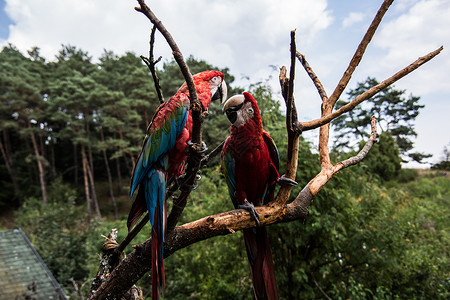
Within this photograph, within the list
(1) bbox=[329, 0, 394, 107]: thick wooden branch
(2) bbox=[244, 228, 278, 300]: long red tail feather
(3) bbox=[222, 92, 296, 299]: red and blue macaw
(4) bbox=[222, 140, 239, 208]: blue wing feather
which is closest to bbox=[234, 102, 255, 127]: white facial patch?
(3) bbox=[222, 92, 296, 299]: red and blue macaw

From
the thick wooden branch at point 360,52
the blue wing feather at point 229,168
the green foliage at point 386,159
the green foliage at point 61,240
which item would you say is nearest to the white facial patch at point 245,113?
the blue wing feather at point 229,168

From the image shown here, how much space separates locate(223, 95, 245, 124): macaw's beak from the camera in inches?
59.7

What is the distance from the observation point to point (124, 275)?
4.32 feet

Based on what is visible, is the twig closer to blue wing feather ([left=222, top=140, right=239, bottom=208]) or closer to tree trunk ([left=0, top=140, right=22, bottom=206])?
blue wing feather ([left=222, top=140, right=239, bottom=208])

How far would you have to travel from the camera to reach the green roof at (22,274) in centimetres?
488

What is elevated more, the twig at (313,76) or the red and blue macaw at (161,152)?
the twig at (313,76)

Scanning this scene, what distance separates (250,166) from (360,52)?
871 mm

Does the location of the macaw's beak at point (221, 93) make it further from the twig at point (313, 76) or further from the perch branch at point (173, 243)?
the perch branch at point (173, 243)

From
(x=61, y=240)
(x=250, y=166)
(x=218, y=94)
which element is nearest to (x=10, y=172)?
(x=61, y=240)

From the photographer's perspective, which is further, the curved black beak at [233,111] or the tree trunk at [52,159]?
the tree trunk at [52,159]

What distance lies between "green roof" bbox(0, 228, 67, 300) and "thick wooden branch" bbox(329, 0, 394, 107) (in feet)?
16.9

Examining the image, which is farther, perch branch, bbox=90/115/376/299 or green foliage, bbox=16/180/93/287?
green foliage, bbox=16/180/93/287

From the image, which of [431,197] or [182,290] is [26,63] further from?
[431,197]

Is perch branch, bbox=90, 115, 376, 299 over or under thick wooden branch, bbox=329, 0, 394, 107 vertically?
under
